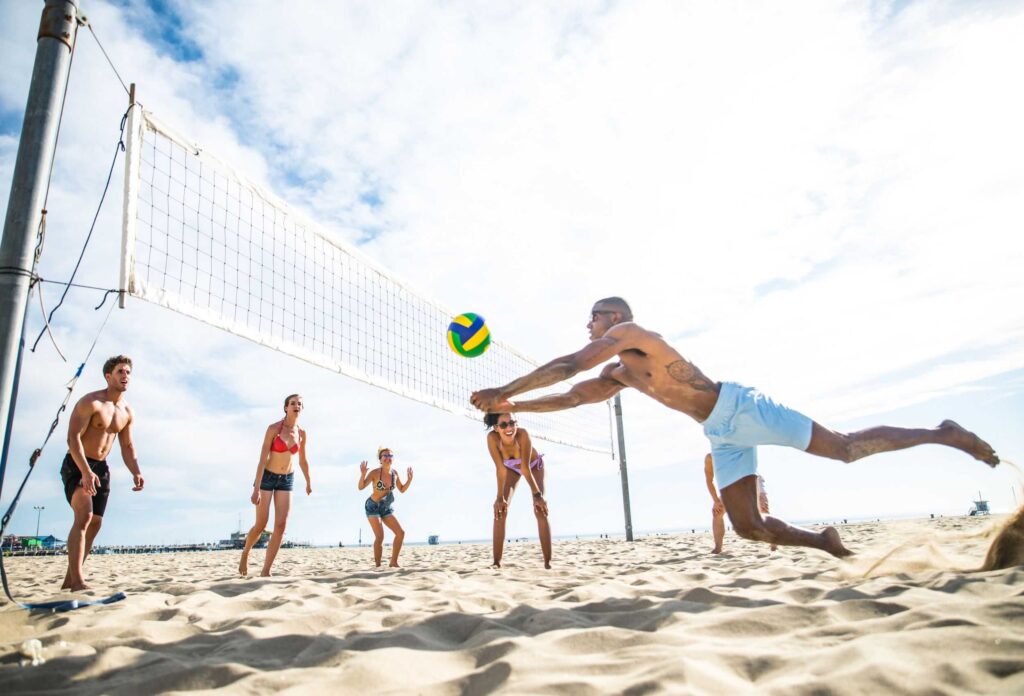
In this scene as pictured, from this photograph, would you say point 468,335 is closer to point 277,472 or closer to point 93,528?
point 277,472

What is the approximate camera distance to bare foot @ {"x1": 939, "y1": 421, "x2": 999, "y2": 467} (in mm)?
3100

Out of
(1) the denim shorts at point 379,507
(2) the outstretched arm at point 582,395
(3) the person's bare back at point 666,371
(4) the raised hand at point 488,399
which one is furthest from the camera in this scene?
(1) the denim shorts at point 379,507

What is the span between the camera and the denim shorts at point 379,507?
639cm

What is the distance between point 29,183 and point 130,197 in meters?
0.93

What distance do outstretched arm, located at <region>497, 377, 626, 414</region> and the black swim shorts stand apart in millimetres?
3144

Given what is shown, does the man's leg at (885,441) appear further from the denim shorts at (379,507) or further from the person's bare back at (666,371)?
the denim shorts at (379,507)

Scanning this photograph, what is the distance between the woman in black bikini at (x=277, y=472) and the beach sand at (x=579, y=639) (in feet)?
7.06

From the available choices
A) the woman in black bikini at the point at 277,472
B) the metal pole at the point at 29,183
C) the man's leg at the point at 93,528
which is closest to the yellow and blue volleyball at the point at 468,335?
the woman in black bikini at the point at 277,472

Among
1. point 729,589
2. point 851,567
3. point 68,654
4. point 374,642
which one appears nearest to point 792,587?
point 729,589

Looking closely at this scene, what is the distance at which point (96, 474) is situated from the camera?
161 inches

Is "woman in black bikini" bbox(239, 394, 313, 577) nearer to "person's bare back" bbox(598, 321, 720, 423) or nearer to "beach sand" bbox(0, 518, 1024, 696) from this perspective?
"beach sand" bbox(0, 518, 1024, 696)

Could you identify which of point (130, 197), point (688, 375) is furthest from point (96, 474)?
point (688, 375)

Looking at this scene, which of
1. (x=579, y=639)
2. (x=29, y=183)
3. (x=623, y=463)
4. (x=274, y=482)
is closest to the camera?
(x=579, y=639)

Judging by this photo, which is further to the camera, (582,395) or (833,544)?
(582,395)
